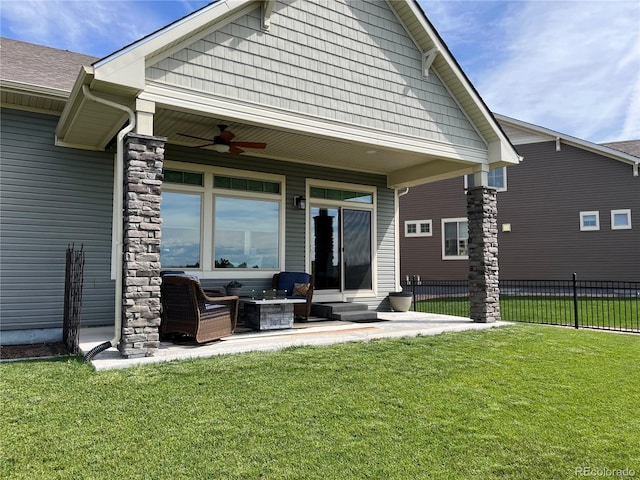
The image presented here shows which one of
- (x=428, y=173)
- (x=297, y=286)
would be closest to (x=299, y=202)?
(x=297, y=286)

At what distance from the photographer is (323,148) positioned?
8148mm

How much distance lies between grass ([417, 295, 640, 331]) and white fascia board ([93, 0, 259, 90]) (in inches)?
312

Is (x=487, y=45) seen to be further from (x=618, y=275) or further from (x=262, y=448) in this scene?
(x=262, y=448)

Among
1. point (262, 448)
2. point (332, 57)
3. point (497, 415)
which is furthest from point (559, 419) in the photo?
point (332, 57)

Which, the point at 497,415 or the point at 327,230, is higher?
the point at 327,230

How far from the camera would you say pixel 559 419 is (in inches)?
143

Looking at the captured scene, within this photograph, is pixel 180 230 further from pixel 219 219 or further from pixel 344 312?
pixel 344 312

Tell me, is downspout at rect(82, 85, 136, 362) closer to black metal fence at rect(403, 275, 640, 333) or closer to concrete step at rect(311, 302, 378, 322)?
concrete step at rect(311, 302, 378, 322)

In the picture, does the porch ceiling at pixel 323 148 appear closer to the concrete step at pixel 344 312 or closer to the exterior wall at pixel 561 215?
the concrete step at pixel 344 312

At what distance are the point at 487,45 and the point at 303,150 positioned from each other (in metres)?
7.93

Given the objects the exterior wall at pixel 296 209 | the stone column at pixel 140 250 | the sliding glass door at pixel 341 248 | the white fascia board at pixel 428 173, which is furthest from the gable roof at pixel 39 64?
the white fascia board at pixel 428 173

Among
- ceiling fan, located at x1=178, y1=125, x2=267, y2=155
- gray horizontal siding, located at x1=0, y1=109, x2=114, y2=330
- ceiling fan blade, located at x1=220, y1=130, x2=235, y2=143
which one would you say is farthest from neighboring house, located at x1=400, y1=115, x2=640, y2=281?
gray horizontal siding, located at x1=0, y1=109, x2=114, y2=330

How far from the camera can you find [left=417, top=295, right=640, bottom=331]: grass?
904 centimetres

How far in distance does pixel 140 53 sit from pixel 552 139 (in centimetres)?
1574
